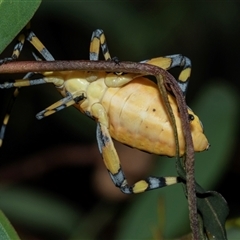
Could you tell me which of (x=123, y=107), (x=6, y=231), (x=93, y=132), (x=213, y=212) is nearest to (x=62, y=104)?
(x=123, y=107)

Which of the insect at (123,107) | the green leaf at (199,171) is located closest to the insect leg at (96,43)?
the insect at (123,107)

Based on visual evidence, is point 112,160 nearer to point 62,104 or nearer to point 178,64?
point 62,104

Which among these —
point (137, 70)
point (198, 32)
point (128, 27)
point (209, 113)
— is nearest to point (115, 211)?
point (209, 113)

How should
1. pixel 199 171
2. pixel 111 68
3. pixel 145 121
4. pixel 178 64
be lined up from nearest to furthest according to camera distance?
1. pixel 111 68
2. pixel 145 121
3. pixel 178 64
4. pixel 199 171

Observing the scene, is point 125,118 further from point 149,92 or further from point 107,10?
point 107,10

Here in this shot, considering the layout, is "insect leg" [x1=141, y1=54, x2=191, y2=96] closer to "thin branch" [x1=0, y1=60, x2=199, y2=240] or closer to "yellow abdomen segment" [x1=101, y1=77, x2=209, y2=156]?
"yellow abdomen segment" [x1=101, y1=77, x2=209, y2=156]

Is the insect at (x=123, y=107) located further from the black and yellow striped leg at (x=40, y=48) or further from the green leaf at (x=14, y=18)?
the green leaf at (x=14, y=18)
